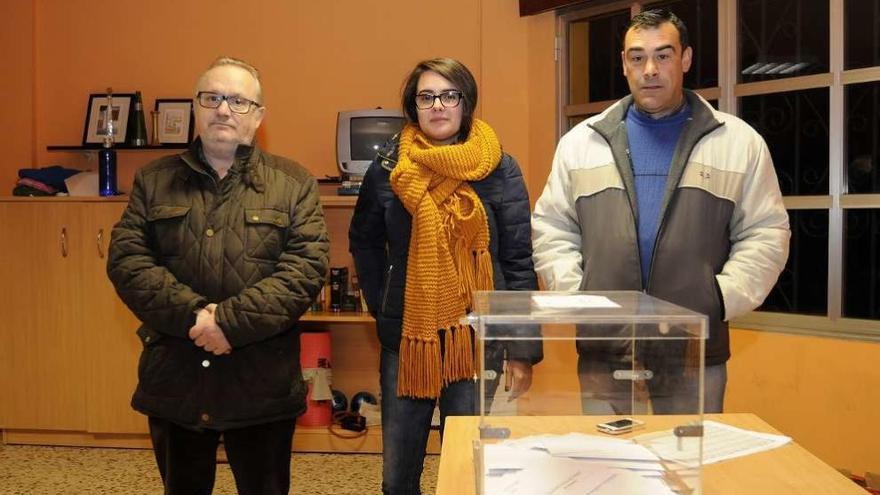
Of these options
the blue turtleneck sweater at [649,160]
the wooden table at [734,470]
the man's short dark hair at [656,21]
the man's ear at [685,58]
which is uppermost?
the man's short dark hair at [656,21]

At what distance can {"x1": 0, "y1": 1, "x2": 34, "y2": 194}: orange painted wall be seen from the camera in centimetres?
432

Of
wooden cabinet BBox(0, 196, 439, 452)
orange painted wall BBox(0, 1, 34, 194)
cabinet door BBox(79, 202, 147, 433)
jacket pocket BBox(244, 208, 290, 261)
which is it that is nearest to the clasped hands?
jacket pocket BBox(244, 208, 290, 261)

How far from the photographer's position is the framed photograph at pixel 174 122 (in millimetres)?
4160

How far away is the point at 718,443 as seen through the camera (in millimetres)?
1354

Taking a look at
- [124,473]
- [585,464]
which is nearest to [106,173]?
[124,473]

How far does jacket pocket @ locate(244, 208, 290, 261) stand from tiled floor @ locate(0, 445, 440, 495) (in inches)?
62.0

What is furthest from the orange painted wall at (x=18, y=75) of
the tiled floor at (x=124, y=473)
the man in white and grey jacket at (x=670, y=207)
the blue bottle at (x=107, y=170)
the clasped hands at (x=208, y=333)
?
the man in white and grey jacket at (x=670, y=207)

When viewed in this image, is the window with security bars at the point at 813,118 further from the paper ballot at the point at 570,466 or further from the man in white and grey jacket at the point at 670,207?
the paper ballot at the point at 570,466

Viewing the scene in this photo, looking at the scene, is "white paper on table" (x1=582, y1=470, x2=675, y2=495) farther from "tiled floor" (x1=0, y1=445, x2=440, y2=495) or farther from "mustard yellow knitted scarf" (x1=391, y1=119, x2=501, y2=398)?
"tiled floor" (x1=0, y1=445, x2=440, y2=495)

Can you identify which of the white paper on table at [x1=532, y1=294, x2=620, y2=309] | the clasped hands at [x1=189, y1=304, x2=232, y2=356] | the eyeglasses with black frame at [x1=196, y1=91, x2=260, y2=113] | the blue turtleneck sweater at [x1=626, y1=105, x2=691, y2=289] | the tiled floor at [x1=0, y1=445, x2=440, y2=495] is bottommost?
the tiled floor at [x1=0, y1=445, x2=440, y2=495]

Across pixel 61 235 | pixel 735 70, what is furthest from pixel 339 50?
pixel 735 70

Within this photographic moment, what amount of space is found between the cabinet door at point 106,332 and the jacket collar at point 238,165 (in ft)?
6.65

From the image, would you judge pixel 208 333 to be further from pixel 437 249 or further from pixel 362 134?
pixel 362 134

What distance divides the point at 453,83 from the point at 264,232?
1.93 feet
